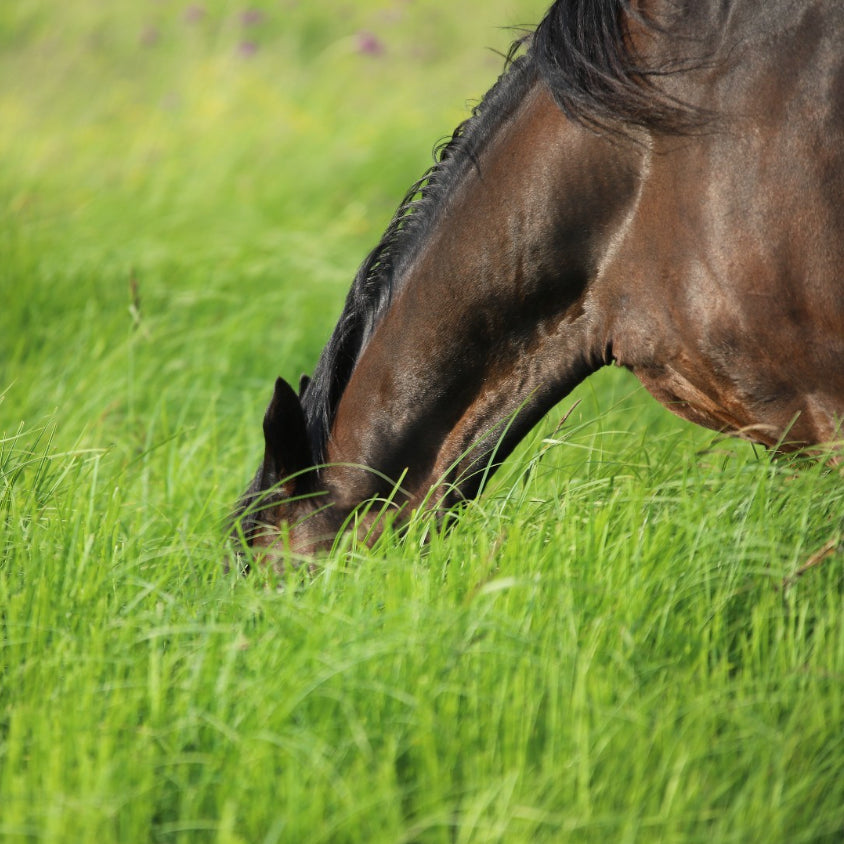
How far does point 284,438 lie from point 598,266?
33.9 inches

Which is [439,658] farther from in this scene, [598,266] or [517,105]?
[517,105]

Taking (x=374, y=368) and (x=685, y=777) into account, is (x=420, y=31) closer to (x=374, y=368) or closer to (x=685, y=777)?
(x=374, y=368)

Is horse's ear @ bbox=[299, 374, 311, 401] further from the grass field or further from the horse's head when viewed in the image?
the grass field

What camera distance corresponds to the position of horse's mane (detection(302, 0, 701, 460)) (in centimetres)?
218

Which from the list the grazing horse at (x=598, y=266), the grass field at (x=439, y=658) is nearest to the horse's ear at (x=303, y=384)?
the grazing horse at (x=598, y=266)

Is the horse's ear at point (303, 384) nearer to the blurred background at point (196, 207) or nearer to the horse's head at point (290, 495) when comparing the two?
the horse's head at point (290, 495)

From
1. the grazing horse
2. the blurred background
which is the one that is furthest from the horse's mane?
the blurred background

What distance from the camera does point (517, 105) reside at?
2.37 m

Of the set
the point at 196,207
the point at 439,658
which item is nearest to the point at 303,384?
Answer: the point at 439,658

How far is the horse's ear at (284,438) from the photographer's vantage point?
256 centimetres

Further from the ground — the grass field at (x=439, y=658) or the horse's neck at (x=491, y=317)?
the horse's neck at (x=491, y=317)

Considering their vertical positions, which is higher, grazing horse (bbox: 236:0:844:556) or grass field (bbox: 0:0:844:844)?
grazing horse (bbox: 236:0:844:556)

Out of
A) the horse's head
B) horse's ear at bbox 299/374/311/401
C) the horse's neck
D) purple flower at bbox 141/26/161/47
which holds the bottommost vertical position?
the horse's head

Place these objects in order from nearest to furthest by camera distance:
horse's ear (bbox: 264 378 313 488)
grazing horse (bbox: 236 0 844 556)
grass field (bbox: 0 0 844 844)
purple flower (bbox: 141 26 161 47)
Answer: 1. grass field (bbox: 0 0 844 844)
2. grazing horse (bbox: 236 0 844 556)
3. horse's ear (bbox: 264 378 313 488)
4. purple flower (bbox: 141 26 161 47)
